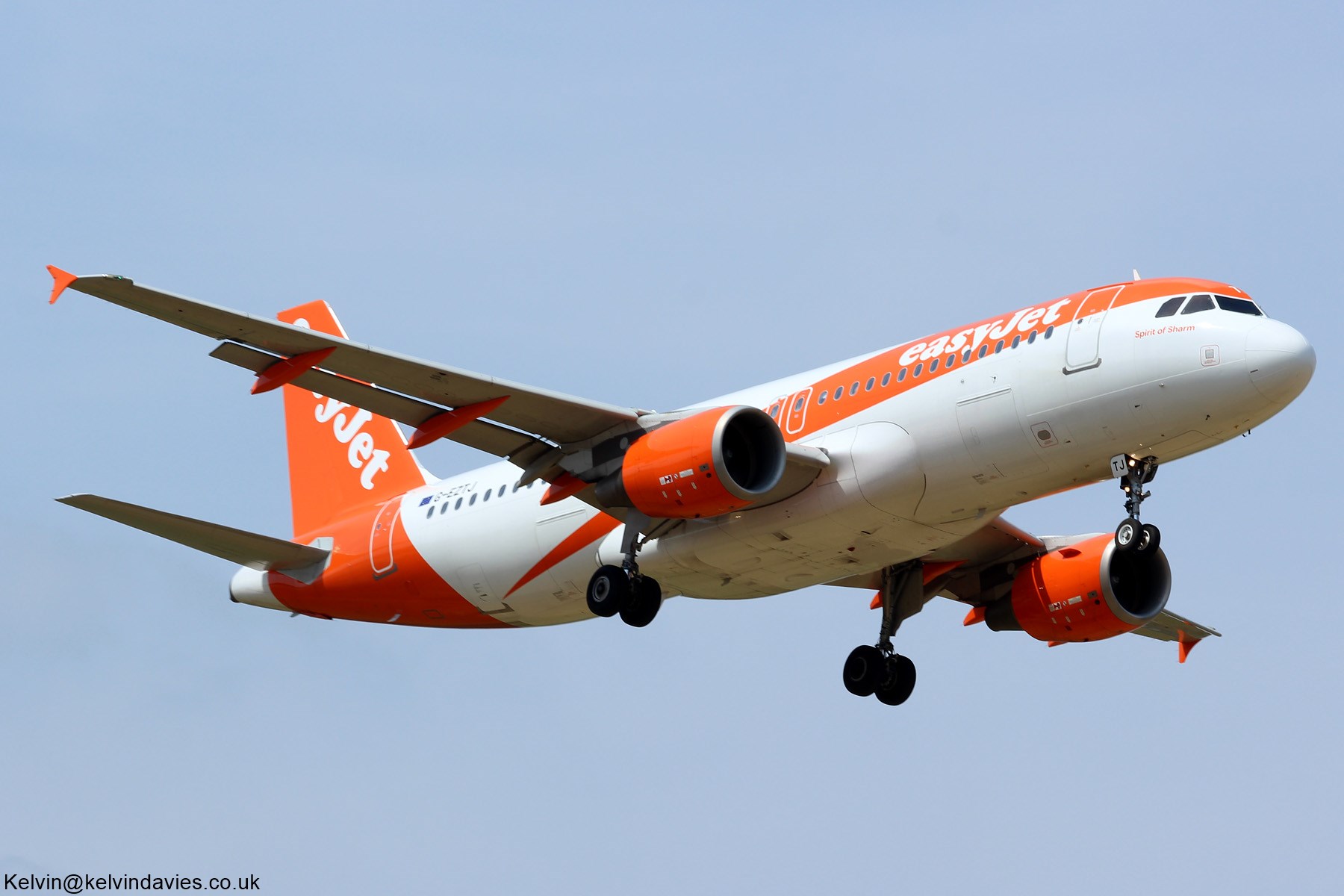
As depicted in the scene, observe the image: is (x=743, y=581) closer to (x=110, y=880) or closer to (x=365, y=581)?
(x=365, y=581)

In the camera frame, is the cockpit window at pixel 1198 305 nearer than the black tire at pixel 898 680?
Yes

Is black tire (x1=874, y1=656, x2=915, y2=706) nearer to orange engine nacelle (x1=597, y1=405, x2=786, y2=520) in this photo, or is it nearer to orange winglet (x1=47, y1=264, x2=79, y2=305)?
orange engine nacelle (x1=597, y1=405, x2=786, y2=520)

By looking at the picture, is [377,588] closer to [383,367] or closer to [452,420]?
[452,420]

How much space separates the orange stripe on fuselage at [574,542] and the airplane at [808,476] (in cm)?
5

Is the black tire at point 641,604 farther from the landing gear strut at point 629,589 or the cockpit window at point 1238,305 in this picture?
the cockpit window at point 1238,305

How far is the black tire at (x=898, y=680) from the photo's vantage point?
37562 mm

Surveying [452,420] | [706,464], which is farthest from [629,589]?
A: [452,420]

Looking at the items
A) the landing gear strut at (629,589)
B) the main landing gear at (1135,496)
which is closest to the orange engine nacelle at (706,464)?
the landing gear strut at (629,589)

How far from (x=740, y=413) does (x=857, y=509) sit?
2.50 meters

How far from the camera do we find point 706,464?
1225 inches

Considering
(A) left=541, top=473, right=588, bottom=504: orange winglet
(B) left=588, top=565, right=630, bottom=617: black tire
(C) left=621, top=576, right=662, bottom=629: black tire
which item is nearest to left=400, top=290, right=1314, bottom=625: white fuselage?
(C) left=621, top=576, right=662, bottom=629: black tire

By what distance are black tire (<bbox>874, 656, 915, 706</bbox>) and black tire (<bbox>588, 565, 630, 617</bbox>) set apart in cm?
677

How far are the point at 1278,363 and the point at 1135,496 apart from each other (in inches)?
122

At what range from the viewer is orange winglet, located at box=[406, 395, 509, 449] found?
106 ft
